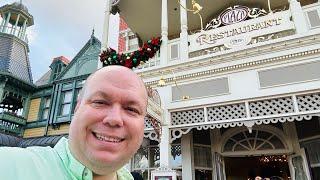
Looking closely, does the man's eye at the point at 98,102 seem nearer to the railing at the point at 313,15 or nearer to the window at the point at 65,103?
the railing at the point at 313,15

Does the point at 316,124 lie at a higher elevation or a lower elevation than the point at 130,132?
higher

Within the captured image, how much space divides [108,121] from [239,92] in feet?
18.6

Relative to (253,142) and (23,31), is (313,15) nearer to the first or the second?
(253,142)

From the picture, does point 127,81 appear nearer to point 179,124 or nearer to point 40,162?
point 40,162

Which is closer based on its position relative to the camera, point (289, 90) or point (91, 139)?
point (91, 139)

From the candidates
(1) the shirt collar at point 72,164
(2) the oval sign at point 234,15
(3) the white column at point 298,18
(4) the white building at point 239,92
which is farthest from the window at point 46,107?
(1) the shirt collar at point 72,164

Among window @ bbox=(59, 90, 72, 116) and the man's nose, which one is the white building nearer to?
the man's nose

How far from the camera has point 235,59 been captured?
20.8 feet

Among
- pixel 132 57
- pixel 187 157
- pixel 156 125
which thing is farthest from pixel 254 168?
pixel 132 57

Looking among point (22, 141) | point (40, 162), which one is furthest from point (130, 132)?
point (22, 141)

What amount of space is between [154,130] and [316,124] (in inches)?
179

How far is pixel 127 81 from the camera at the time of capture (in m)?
1.01

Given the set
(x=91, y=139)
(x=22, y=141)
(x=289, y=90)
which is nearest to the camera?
(x=91, y=139)

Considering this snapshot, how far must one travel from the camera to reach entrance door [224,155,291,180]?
1298 cm
